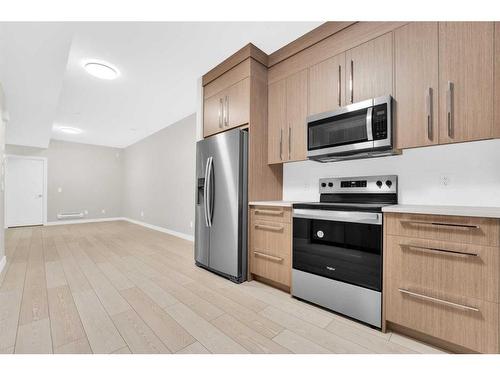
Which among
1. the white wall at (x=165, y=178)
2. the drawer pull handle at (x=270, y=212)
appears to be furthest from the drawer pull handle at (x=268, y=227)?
the white wall at (x=165, y=178)

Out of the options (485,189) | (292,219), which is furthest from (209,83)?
(485,189)

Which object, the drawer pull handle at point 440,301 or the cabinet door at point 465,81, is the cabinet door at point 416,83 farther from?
the drawer pull handle at point 440,301

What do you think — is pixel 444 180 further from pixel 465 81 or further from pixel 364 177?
pixel 465 81

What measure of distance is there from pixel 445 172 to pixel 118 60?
3.43 m

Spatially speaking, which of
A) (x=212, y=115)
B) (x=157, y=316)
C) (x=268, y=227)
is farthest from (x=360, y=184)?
(x=157, y=316)

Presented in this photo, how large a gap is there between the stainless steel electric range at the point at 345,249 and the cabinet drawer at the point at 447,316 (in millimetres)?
114

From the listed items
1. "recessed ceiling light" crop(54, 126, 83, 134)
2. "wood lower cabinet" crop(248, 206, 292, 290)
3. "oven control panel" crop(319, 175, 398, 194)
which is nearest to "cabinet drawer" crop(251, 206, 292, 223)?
"wood lower cabinet" crop(248, 206, 292, 290)

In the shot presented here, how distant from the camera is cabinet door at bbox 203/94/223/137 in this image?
2721 mm

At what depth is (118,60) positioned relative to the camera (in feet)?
8.43

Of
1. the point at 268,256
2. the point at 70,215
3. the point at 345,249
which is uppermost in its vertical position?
the point at 345,249

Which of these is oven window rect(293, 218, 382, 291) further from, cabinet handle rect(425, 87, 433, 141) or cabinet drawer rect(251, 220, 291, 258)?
→ cabinet handle rect(425, 87, 433, 141)

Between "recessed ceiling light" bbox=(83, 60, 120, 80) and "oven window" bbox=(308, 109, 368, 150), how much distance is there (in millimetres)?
2526
